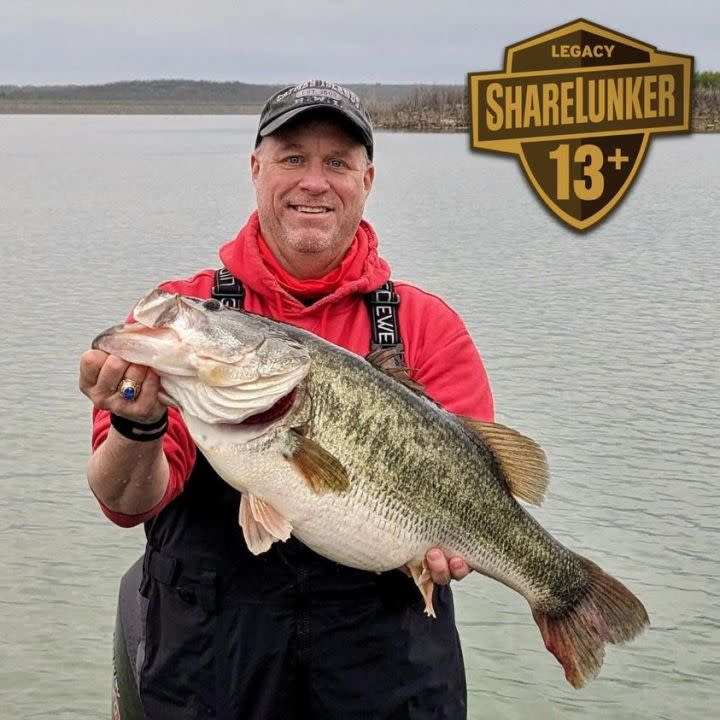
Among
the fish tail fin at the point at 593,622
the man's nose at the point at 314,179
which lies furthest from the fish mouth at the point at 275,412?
the fish tail fin at the point at 593,622

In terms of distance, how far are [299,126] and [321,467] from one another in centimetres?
117

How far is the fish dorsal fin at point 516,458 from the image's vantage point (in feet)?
10.7

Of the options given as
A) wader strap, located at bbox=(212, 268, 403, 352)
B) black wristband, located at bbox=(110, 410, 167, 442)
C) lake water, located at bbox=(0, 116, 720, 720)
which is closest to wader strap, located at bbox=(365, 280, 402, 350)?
wader strap, located at bbox=(212, 268, 403, 352)

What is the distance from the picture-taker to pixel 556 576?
131 inches

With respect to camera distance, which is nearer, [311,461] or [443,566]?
[311,461]

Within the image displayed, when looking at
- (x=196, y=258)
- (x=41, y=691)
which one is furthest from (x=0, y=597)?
(x=196, y=258)

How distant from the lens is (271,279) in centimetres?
338

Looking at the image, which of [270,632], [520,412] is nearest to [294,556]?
[270,632]

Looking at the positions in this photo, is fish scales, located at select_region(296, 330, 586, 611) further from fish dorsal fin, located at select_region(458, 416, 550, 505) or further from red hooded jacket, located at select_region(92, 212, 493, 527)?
red hooded jacket, located at select_region(92, 212, 493, 527)

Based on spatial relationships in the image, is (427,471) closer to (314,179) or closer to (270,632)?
(270,632)

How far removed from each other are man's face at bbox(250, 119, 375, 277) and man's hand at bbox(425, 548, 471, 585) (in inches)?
39.0

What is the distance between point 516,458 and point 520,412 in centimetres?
648

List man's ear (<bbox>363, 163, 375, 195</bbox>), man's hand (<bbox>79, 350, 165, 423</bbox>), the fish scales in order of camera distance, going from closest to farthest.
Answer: man's hand (<bbox>79, 350, 165, 423</bbox>), the fish scales, man's ear (<bbox>363, 163, 375, 195</bbox>)

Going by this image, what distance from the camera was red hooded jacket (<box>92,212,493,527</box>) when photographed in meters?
3.39
